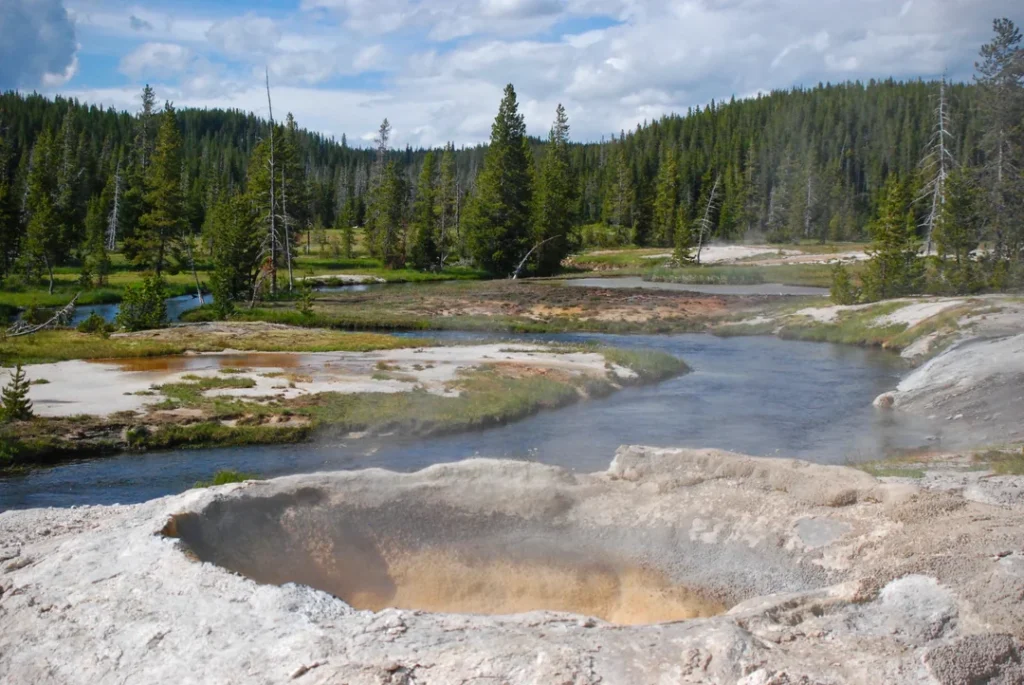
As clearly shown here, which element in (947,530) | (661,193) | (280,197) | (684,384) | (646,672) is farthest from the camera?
(661,193)

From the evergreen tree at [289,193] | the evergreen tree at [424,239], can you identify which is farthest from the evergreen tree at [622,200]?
the evergreen tree at [289,193]

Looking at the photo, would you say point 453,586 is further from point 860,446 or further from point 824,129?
point 824,129

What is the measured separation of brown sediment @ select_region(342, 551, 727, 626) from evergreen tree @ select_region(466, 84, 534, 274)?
6307 cm

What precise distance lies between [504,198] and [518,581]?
6390 cm

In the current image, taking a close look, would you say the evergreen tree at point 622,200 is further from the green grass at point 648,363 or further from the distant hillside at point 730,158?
the green grass at point 648,363

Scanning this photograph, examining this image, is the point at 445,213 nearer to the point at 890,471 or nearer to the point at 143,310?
the point at 143,310

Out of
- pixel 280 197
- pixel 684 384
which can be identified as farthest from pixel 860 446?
pixel 280 197

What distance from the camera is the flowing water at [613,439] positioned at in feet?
52.6

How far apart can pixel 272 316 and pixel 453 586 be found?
112ft

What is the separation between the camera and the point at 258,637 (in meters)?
6.34

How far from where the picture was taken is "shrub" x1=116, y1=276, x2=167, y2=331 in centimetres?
3541

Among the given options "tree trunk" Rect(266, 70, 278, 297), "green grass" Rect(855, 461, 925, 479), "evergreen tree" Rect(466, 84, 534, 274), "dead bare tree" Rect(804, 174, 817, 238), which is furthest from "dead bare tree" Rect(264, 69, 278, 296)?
"dead bare tree" Rect(804, 174, 817, 238)

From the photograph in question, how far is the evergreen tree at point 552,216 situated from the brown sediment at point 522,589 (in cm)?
6415

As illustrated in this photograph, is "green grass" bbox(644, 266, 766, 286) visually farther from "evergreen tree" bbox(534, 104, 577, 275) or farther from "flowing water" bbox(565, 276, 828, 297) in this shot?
"evergreen tree" bbox(534, 104, 577, 275)
